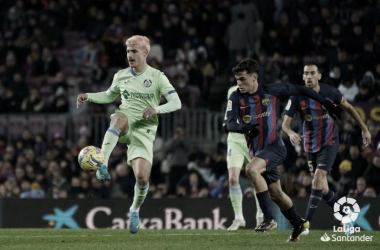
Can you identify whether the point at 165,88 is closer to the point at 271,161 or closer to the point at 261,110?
the point at 261,110

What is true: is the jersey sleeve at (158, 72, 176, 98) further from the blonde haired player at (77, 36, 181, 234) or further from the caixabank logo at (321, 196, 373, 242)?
the caixabank logo at (321, 196, 373, 242)

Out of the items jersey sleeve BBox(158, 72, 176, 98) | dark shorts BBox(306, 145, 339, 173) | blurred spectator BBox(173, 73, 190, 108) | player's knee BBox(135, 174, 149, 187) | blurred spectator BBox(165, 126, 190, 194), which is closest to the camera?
jersey sleeve BBox(158, 72, 176, 98)

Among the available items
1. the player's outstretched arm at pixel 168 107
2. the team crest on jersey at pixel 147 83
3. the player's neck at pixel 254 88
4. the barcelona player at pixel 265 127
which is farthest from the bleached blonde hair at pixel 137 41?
the player's neck at pixel 254 88

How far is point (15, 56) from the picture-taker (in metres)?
19.7

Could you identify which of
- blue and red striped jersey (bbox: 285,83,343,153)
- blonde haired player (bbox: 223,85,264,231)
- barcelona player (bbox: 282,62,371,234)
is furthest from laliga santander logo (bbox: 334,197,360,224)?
blonde haired player (bbox: 223,85,264,231)

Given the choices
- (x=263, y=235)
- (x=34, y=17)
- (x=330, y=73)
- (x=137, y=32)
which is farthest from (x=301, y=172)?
(x=34, y=17)

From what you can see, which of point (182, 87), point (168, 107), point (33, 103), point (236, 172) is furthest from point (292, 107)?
point (33, 103)

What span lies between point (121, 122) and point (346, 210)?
368 centimetres

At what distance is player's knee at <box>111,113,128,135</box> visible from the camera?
33.9 ft

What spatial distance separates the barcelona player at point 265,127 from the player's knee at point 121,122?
139 centimetres

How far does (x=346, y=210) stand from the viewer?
1214 centimetres

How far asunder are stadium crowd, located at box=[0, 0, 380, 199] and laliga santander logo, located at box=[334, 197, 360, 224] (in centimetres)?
103

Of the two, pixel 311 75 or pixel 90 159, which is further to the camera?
pixel 311 75

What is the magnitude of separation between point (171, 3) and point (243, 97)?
11.3m
